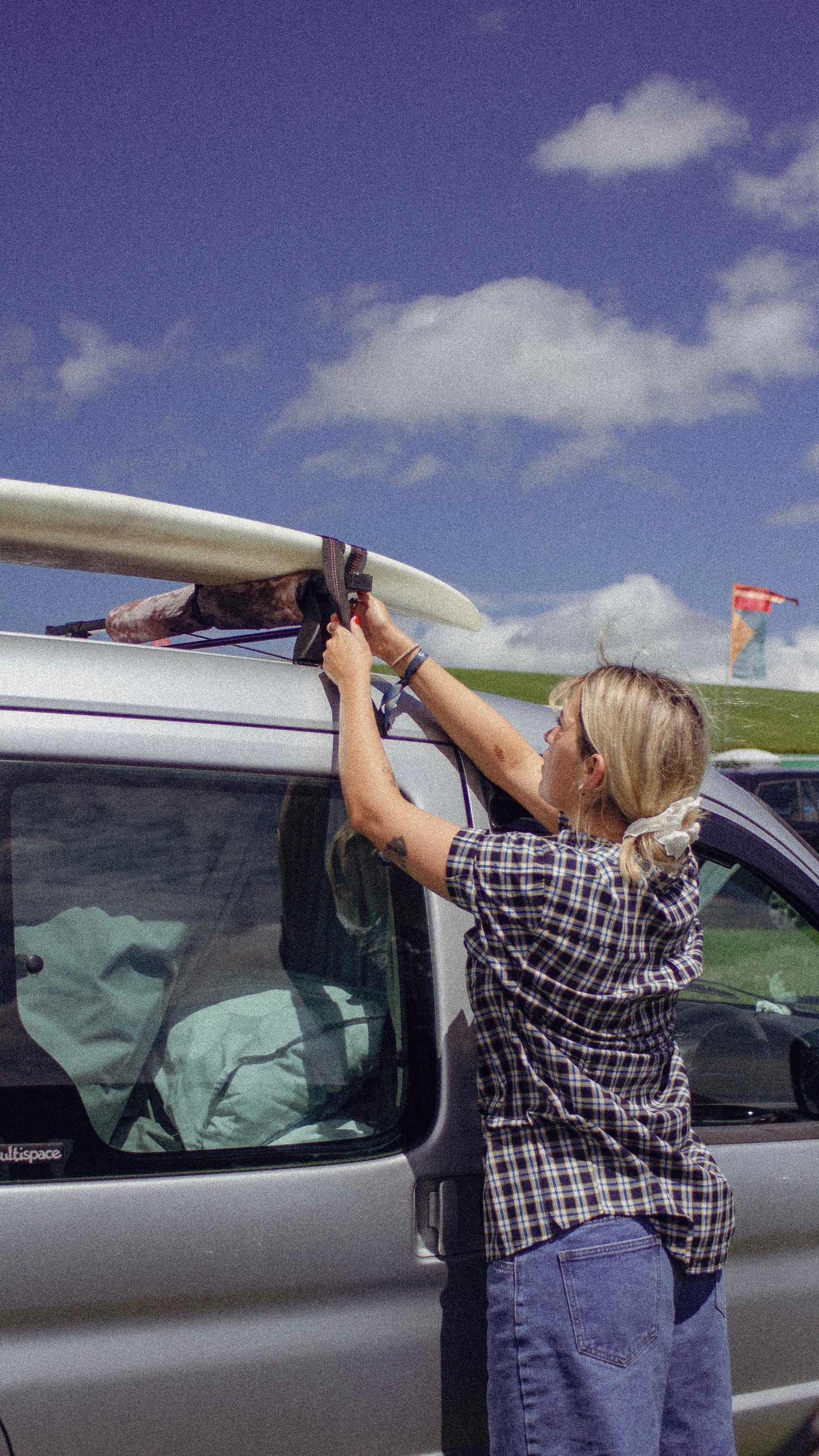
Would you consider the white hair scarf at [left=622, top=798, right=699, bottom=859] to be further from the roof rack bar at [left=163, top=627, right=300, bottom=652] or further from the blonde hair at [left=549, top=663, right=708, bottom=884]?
the roof rack bar at [left=163, top=627, right=300, bottom=652]

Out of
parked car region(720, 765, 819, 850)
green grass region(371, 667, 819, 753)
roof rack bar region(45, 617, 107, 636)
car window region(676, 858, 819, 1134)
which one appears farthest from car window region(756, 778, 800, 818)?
green grass region(371, 667, 819, 753)

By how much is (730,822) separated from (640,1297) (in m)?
0.86

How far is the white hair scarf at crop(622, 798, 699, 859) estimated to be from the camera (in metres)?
1.54

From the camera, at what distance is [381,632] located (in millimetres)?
2016

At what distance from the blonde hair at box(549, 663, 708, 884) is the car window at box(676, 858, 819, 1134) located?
373 mm

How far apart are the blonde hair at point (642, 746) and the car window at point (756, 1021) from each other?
1.22 ft

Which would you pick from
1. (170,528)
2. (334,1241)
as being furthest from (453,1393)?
(170,528)

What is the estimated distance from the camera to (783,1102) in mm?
2111

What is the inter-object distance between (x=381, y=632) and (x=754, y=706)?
7513cm

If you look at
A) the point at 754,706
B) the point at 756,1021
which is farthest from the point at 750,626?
the point at 754,706

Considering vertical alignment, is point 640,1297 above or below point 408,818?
below

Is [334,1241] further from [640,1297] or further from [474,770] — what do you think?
[474,770]

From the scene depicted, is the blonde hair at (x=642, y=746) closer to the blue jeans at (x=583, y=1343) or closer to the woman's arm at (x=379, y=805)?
the woman's arm at (x=379, y=805)

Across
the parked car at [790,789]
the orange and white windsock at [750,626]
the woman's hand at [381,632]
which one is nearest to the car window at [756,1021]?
the woman's hand at [381,632]
